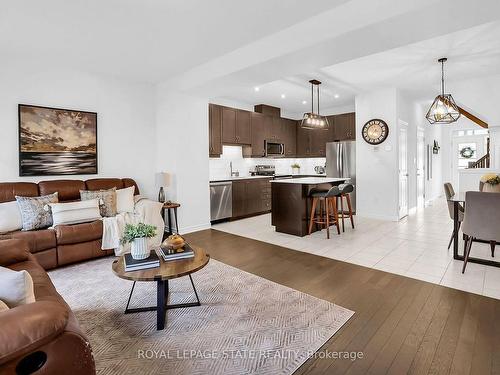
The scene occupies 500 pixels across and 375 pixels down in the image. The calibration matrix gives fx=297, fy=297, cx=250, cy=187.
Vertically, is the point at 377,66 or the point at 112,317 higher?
the point at 377,66

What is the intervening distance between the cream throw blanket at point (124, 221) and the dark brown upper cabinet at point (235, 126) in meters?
2.55

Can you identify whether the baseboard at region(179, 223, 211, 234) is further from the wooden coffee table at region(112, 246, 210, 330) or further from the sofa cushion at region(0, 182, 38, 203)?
the wooden coffee table at region(112, 246, 210, 330)

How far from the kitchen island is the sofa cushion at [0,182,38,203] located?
11.3 ft

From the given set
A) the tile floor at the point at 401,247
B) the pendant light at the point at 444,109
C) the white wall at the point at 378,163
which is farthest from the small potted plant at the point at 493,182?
the white wall at the point at 378,163

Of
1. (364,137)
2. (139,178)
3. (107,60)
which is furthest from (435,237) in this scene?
(107,60)

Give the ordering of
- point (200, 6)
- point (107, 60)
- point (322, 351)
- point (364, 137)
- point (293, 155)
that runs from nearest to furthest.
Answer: point (322, 351)
point (200, 6)
point (107, 60)
point (364, 137)
point (293, 155)

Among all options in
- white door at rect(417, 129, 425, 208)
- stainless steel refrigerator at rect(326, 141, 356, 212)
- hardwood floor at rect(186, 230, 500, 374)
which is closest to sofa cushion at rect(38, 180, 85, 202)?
hardwood floor at rect(186, 230, 500, 374)

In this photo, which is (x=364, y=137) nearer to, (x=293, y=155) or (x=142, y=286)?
(x=293, y=155)

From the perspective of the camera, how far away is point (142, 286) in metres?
2.89

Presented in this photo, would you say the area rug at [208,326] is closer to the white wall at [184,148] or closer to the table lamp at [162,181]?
the table lamp at [162,181]

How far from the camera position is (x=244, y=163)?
7.20 meters

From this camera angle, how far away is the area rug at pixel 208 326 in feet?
5.83

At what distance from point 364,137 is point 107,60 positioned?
4.87 m

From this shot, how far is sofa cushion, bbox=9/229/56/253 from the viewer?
315cm
